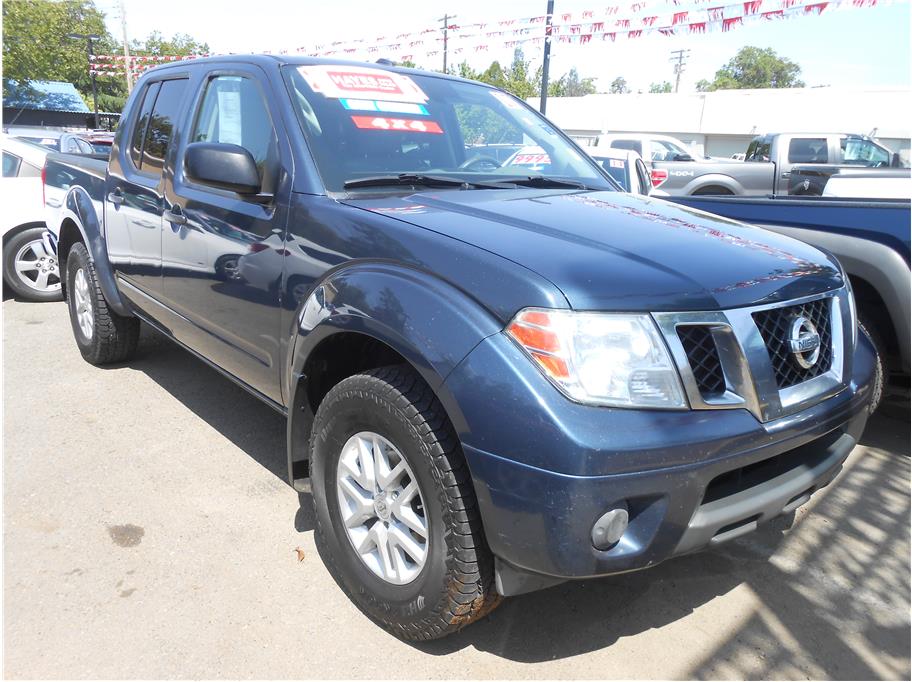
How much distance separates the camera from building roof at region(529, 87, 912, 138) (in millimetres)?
34875

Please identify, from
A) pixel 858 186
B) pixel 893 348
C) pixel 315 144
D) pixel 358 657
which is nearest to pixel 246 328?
pixel 315 144

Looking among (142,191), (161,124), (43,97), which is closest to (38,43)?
(43,97)

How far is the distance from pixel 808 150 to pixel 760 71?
269 feet

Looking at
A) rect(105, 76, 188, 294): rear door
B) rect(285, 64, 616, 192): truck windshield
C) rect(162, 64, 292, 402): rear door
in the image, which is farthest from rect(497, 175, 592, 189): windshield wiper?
rect(105, 76, 188, 294): rear door

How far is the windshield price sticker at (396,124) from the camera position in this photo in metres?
2.87

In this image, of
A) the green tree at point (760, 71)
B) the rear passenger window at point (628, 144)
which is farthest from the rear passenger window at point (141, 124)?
the green tree at point (760, 71)

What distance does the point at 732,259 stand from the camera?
2.18 metres

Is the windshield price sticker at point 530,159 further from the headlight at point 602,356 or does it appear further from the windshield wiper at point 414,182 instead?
the headlight at point 602,356

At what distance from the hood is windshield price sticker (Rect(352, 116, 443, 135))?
0.42 metres

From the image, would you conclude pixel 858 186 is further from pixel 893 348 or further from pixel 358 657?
pixel 358 657

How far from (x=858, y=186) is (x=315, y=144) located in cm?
455

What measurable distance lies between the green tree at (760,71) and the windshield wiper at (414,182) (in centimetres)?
9044

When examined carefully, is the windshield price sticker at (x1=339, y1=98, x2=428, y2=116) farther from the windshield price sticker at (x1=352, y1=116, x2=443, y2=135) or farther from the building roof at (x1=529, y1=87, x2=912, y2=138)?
the building roof at (x1=529, y1=87, x2=912, y2=138)

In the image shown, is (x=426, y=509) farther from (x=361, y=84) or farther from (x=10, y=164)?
(x=10, y=164)
